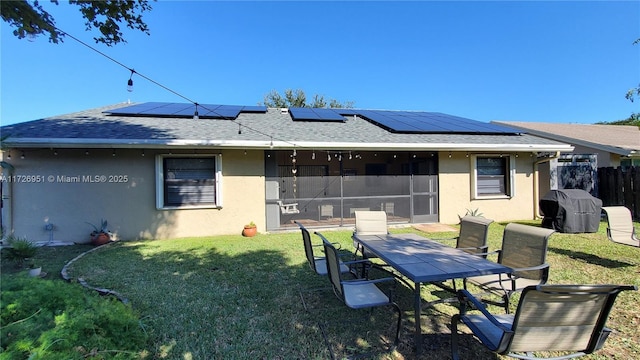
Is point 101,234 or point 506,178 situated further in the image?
point 506,178

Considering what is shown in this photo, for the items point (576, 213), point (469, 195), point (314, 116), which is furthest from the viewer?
point (314, 116)

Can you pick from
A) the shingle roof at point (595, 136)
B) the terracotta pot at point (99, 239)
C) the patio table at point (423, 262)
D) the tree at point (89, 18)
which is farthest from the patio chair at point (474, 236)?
the shingle roof at point (595, 136)

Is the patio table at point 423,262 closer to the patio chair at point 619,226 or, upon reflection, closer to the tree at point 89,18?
the patio chair at point 619,226

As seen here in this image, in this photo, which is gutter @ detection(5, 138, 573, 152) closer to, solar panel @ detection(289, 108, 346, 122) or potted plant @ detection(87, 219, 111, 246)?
potted plant @ detection(87, 219, 111, 246)

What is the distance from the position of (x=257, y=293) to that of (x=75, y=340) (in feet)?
6.62

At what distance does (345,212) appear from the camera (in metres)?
8.62

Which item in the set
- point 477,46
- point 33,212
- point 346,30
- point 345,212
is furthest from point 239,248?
point 477,46

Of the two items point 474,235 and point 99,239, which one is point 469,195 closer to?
point 474,235

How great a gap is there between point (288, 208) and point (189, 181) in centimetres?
286

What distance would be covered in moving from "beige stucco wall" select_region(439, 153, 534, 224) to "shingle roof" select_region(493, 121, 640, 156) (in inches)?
132

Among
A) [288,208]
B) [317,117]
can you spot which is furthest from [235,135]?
[317,117]

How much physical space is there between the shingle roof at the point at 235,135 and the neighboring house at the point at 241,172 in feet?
0.11

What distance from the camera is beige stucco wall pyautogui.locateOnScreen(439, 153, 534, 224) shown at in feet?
30.2

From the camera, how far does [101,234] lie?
674 cm
